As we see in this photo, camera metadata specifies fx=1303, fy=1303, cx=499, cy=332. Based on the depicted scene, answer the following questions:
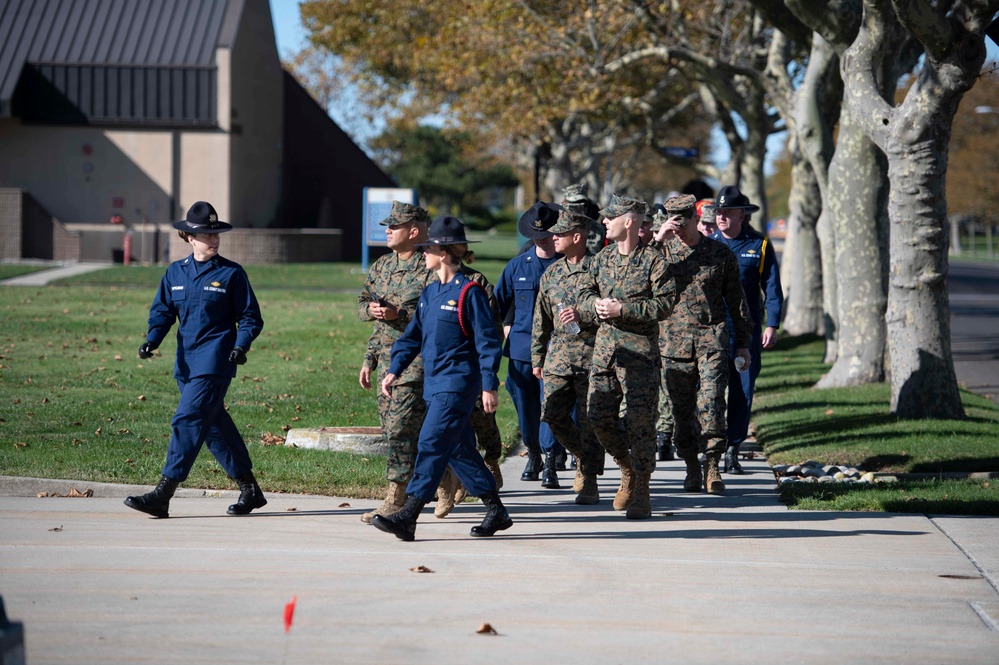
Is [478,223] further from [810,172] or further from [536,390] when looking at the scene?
[536,390]

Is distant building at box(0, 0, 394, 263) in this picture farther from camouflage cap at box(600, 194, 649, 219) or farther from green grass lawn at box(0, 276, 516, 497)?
camouflage cap at box(600, 194, 649, 219)

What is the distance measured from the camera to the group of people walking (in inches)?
301

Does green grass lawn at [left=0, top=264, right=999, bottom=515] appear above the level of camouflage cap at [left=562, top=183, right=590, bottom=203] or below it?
below

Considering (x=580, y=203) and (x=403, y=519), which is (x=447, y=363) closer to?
(x=403, y=519)

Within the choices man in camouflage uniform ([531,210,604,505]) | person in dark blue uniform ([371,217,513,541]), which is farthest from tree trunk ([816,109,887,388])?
person in dark blue uniform ([371,217,513,541])

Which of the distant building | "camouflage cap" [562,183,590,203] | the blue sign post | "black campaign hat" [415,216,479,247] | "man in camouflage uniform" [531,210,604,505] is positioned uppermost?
the distant building

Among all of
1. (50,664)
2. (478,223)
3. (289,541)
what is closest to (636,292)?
(289,541)

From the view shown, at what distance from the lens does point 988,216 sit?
74.7 meters

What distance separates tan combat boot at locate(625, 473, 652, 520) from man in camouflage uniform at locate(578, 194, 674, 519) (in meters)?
0.06

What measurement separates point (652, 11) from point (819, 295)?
6.13 metres

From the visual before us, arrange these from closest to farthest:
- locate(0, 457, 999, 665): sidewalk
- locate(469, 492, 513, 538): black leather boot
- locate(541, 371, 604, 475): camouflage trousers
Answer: locate(0, 457, 999, 665): sidewalk < locate(469, 492, 513, 538): black leather boot < locate(541, 371, 604, 475): camouflage trousers

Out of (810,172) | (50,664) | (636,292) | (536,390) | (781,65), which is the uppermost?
(781,65)

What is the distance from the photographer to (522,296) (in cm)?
995

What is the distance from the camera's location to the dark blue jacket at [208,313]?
8273 millimetres
